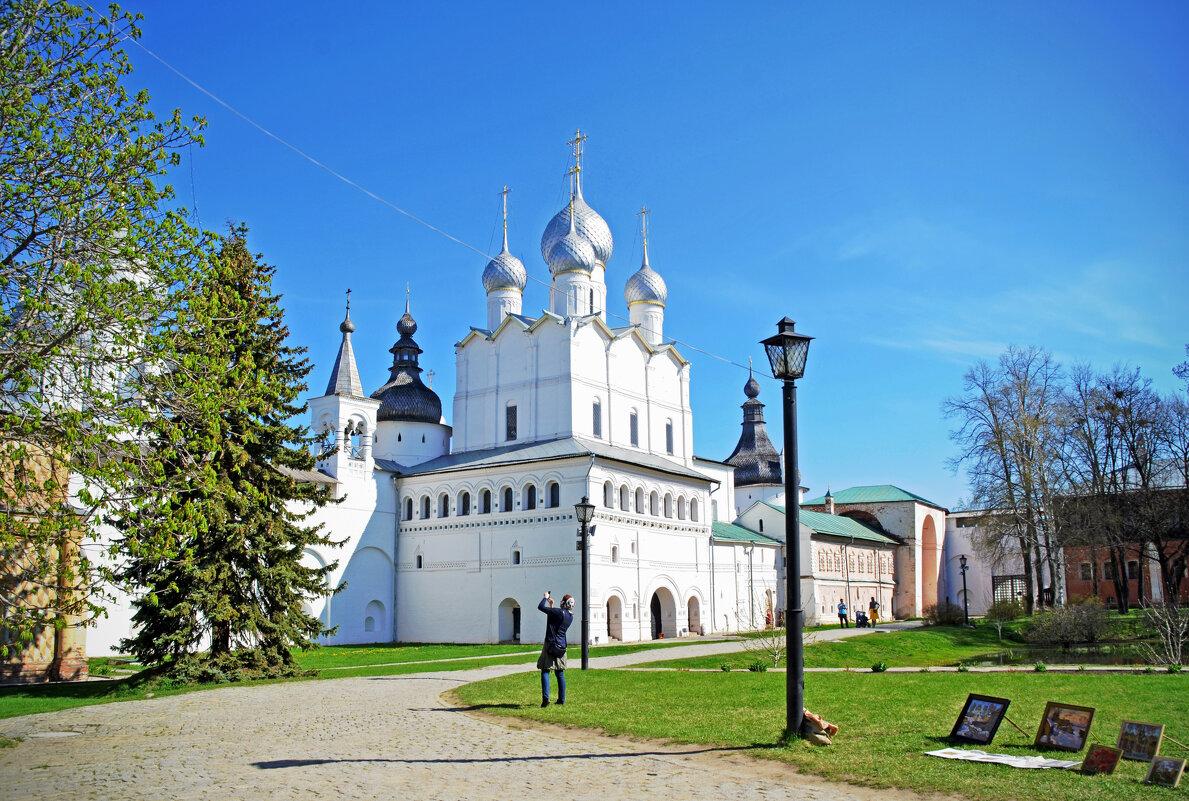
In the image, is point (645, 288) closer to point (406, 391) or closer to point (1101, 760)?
point (406, 391)

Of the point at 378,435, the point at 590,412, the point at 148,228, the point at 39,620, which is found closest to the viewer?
the point at 39,620

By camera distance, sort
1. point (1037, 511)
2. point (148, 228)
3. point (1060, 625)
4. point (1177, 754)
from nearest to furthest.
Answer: point (1177, 754) → point (148, 228) → point (1060, 625) → point (1037, 511)

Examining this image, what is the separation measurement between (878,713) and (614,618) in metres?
22.4

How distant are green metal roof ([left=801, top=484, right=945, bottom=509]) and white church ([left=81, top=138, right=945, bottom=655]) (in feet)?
56.5

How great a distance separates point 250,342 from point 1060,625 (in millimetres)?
22696

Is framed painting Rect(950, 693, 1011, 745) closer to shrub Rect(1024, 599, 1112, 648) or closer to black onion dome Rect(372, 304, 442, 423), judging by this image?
shrub Rect(1024, 599, 1112, 648)

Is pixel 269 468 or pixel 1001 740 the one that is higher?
pixel 269 468

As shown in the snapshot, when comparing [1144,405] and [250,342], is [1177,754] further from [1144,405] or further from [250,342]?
[1144,405]

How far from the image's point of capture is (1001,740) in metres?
8.98

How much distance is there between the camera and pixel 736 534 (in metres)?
42.7

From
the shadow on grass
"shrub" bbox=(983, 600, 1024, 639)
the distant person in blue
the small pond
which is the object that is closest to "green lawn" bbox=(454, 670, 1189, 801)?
the distant person in blue

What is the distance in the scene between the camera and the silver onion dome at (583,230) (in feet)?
130

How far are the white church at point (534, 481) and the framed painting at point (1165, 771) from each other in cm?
2440

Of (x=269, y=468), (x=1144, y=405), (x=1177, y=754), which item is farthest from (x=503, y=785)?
(x=1144, y=405)
